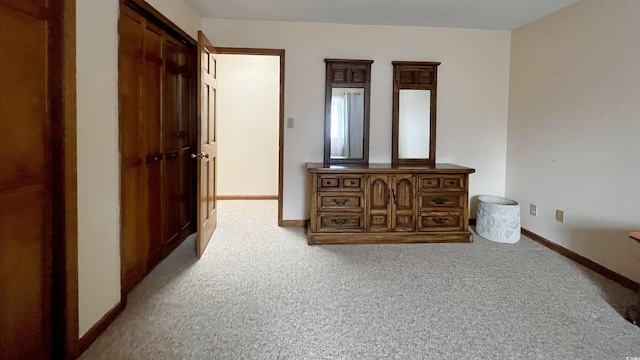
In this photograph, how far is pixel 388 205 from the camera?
4008 millimetres

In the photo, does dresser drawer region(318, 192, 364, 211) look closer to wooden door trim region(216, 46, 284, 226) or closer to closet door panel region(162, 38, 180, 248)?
wooden door trim region(216, 46, 284, 226)

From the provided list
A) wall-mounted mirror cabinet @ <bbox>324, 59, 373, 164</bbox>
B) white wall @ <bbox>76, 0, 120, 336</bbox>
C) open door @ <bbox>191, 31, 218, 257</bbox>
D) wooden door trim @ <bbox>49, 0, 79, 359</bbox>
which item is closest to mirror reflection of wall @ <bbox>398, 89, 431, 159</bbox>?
wall-mounted mirror cabinet @ <bbox>324, 59, 373, 164</bbox>

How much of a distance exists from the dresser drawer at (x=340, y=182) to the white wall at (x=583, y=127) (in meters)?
1.76

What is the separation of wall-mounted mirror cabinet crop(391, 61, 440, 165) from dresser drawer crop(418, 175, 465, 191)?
1.59ft

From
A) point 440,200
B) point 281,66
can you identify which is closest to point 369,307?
point 440,200

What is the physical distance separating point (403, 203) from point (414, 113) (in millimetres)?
1078

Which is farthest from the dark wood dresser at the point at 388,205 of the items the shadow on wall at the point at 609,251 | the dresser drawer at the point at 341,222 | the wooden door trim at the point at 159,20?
the wooden door trim at the point at 159,20

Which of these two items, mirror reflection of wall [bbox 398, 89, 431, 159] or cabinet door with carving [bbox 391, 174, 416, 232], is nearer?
cabinet door with carving [bbox 391, 174, 416, 232]

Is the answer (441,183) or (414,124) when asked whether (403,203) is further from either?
(414,124)

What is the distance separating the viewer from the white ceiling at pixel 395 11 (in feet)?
11.9

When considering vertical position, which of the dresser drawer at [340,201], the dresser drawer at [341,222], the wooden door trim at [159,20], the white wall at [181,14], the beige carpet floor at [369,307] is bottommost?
the beige carpet floor at [369,307]

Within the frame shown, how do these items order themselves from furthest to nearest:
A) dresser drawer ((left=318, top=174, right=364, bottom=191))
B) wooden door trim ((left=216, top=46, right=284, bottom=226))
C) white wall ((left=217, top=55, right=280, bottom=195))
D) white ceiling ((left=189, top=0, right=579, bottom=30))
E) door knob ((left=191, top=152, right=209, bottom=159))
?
white wall ((left=217, top=55, right=280, bottom=195)), wooden door trim ((left=216, top=46, right=284, bottom=226)), dresser drawer ((left=318, top=174, right=364, bottom=191)), white ceiling ((left=189, top=0, right=579, bottom=30)), door knob ((left=191, top=152, right=209, bottom=159))

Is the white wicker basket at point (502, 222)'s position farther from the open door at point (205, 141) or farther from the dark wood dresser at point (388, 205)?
the open door at point (205, 141)

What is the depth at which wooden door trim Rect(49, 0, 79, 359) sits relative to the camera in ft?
5.84
